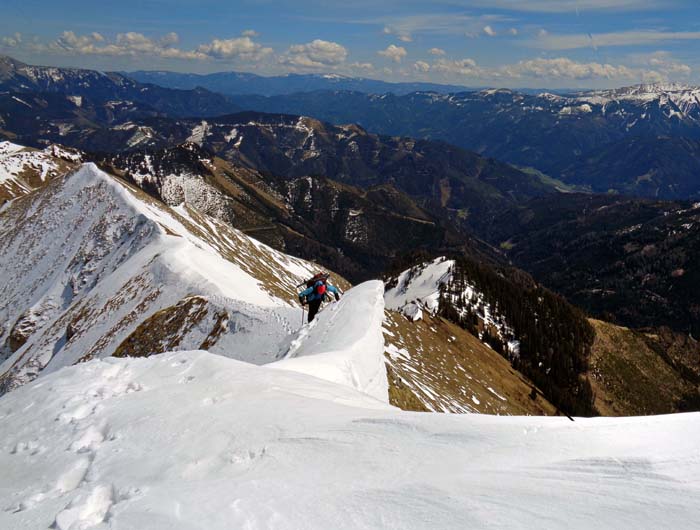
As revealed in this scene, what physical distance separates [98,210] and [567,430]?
105 meters

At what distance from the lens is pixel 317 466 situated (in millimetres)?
A: 9891

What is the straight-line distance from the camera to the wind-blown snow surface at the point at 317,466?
7102 mm

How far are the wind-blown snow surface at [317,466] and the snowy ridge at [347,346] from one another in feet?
21.5

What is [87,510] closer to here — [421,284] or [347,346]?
[347,346]

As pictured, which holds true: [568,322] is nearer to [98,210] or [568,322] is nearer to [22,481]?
[98,210]

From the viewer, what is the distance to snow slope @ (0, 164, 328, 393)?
37.5m

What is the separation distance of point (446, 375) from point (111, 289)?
47305 millimetres

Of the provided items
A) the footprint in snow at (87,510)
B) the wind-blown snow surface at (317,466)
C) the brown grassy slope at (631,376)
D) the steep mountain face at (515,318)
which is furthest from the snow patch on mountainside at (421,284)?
the footprint in snow at (87,510)

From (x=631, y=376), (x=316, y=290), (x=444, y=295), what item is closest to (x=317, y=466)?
(x=316, y=290)

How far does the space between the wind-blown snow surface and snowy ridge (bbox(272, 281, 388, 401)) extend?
6565 millimetres

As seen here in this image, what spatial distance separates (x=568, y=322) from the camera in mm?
140875

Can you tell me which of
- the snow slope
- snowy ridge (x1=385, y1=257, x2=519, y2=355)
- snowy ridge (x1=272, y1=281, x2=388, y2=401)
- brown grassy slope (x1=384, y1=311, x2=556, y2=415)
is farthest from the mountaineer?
snowy ridge (x1=385, y1=257, x2=519, y2=355)

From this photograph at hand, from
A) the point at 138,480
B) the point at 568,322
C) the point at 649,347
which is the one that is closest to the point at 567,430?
the point at 138,480

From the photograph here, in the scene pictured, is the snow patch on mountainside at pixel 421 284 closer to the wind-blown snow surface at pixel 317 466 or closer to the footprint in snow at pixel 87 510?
the wind-blown snow surface at pixel 317 466
